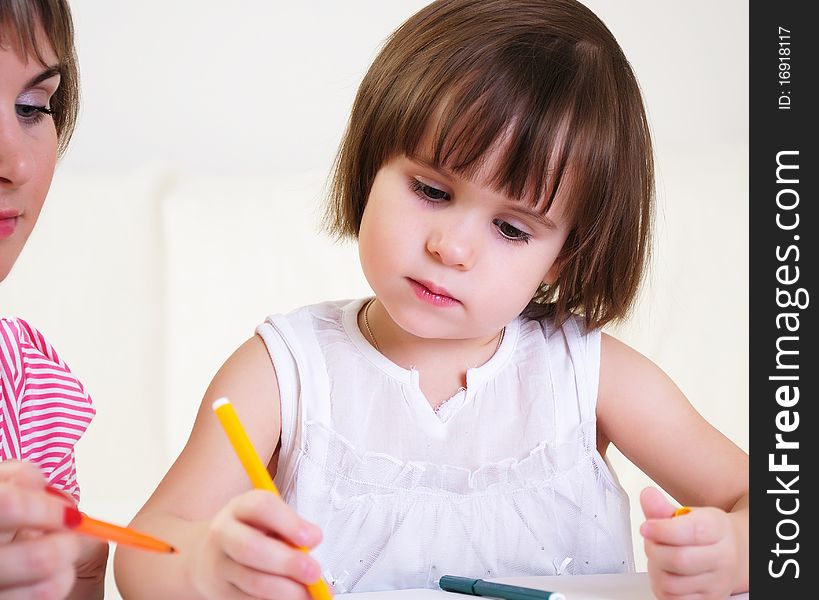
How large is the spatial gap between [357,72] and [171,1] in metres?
0.29

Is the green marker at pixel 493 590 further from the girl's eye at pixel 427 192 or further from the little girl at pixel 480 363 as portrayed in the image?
the girl's eye at pixel 427 192

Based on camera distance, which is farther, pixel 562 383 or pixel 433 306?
pixel 562 383

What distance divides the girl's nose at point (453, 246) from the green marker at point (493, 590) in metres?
0.21

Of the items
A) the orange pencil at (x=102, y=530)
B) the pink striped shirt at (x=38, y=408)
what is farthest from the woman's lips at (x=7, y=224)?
the orange pencil at (x=102, y=530)

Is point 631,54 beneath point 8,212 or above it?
above

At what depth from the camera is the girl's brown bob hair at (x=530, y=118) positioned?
768 millimetres

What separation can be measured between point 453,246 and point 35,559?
36 centimetres

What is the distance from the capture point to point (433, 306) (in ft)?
2.57

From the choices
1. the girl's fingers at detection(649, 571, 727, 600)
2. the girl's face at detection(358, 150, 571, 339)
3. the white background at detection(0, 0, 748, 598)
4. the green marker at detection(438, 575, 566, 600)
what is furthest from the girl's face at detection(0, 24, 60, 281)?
the white background at detection(0, 0, 748, 598)

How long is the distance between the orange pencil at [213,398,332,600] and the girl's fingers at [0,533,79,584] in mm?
87

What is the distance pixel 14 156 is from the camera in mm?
674
